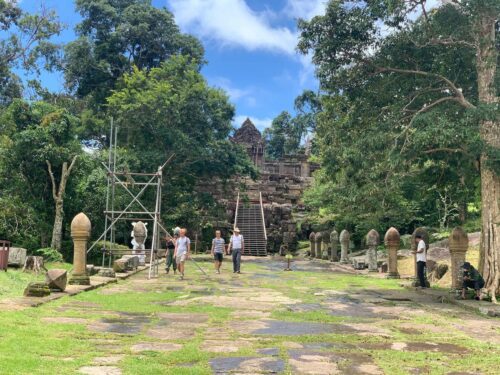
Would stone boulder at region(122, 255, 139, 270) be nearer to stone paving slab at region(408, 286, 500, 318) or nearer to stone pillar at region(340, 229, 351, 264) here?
stone paving slab at region(408, 286, 500, 318)

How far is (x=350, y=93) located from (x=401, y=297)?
16.2 feet

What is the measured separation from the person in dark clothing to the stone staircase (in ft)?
69.1

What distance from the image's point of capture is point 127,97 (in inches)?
1069

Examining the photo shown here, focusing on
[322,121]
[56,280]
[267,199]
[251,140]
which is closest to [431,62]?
[322,121]

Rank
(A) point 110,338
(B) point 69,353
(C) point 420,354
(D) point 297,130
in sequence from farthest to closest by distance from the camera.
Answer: (D) point 297,130 < (A) point 110,338 < (C) point 420,354 < (B) point 69,353

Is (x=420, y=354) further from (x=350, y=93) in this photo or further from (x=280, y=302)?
(x=350, y=93)

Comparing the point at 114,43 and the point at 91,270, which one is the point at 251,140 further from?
the point at 91,270

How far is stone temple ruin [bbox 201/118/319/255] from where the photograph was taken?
33906 millimetres

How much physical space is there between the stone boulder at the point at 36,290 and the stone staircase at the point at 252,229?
22.8 m

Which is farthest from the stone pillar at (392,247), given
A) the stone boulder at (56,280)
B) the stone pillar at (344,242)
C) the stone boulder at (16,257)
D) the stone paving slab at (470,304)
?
the stone boulder at (16,257)

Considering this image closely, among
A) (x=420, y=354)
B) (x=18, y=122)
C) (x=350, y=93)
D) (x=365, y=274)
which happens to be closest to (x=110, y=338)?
(x=420, y=354)

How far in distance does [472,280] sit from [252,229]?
2413 centimetres

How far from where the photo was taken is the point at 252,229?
112 ft

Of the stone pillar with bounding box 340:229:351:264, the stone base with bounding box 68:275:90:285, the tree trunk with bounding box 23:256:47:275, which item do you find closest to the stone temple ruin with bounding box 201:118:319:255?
the stone pillar with bounding box 340:229:351:264
